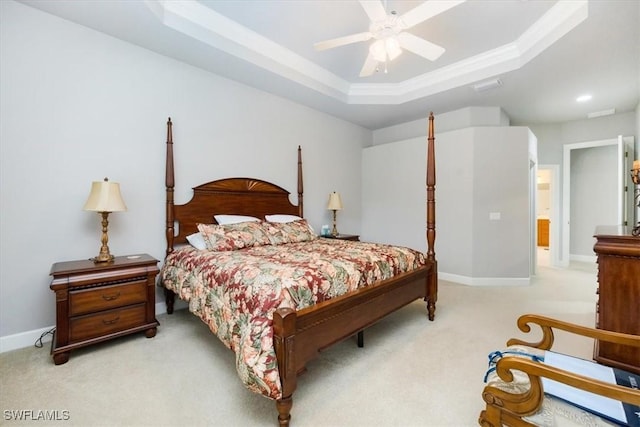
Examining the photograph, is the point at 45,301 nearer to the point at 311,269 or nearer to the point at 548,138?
the point at 311,269

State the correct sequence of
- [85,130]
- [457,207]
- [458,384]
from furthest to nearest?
[457,207]
[85,130]
[458,384]

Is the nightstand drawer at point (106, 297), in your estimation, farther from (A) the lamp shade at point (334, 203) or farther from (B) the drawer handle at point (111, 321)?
(A) the lamp shade at point (334, 203)

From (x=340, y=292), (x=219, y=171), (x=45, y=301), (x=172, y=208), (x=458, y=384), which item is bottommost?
(x=458, y=384)

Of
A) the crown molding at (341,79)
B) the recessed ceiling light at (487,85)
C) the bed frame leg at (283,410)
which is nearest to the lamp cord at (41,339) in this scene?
the bed frame leg at (283,410)

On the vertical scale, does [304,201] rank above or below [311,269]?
above

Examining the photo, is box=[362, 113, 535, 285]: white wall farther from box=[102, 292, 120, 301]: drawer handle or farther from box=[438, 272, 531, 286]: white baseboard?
box=[102, 292, 120, 301]: drawer handle

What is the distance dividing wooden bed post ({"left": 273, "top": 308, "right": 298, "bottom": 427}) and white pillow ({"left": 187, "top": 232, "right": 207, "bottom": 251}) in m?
1.74

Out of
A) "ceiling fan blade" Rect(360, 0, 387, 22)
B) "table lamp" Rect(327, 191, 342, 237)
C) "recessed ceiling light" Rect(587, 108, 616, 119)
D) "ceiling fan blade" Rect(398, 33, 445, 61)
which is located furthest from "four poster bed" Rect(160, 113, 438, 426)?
"recessed ceiling light" Rect(587, 108, 616, 119)

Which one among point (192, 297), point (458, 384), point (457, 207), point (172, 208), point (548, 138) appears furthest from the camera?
point (548, 138)

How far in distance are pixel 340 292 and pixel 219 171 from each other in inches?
96.0

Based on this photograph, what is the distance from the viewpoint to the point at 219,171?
11.9 ft

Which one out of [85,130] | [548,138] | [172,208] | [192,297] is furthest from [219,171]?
[548,138]

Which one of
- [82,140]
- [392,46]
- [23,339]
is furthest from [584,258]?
[23,339]

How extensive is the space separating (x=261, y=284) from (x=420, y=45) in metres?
2.26
